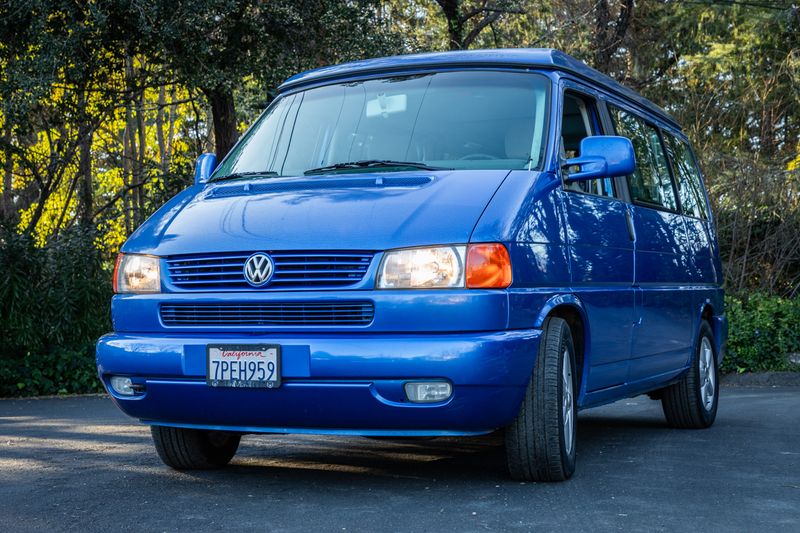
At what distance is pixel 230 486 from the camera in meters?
5.64

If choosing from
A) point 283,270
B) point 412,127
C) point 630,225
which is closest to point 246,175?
point 412,127

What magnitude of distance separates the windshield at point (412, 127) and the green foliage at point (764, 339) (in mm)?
9082

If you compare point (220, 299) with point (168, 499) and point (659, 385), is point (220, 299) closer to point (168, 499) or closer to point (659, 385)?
point (168, 499)

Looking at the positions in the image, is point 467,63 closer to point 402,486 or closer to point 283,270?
point 283,270

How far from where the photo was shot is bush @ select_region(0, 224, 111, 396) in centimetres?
1273

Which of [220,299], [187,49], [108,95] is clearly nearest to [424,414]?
[220,299]

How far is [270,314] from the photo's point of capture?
5133mm

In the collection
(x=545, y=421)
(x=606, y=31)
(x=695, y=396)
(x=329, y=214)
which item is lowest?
(x=695, y=396)

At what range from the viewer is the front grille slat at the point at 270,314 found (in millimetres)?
5004

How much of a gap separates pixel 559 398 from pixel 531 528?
3.11 ft

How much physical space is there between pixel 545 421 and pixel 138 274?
2.03 meters

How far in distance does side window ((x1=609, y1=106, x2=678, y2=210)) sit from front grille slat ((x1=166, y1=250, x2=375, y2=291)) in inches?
102

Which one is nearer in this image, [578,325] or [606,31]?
[578,325]

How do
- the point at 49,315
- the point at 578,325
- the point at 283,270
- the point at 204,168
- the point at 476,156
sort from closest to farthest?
the point at 283,270
the point at 476,156
the point at 578,325
the point at 204,168
the point at 49,315
